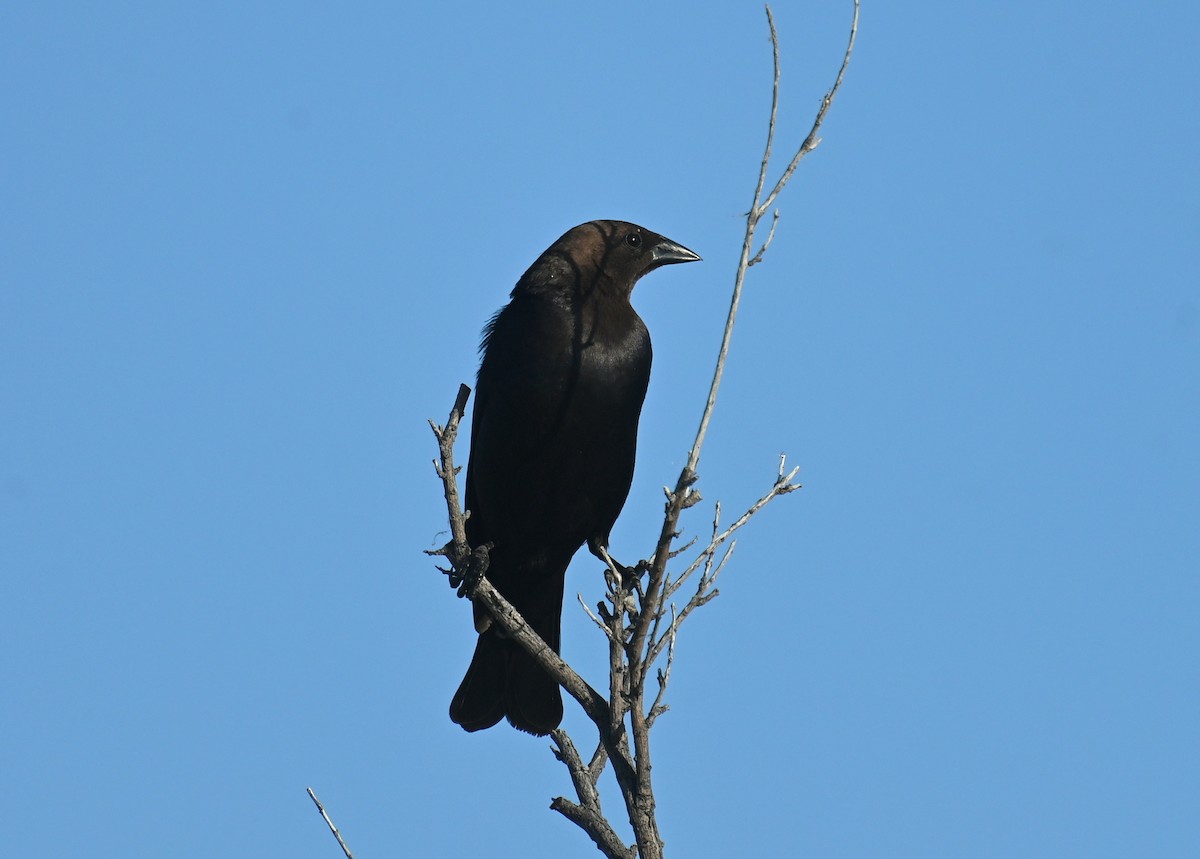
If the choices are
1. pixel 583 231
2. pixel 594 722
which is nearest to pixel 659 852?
pixel 594 722

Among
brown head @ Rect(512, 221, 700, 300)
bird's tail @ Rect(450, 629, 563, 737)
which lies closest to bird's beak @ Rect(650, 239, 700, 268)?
brown head @ Rect(512, 221, 700, 300)

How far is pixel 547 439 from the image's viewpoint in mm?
5227

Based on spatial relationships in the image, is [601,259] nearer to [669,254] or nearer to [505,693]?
[669,254]

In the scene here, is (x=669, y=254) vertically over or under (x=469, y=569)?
over

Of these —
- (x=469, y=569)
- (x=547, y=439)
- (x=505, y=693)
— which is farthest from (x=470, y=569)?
Answer: (x=505, y=693)

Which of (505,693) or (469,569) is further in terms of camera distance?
(505,693)

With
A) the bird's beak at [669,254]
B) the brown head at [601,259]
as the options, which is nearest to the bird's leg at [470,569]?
the brown head at [601,259]

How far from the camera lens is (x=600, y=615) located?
408 cm

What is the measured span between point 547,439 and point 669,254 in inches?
48.6

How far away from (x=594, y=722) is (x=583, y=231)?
2.38m

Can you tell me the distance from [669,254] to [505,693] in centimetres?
198

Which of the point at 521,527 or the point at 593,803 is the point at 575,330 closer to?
the point at 521,527

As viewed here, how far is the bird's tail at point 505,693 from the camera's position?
5.52 meters

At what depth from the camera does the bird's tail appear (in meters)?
5.52
